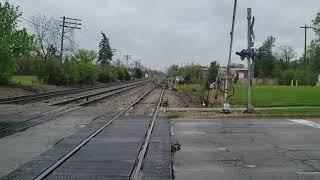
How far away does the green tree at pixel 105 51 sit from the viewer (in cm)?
17000

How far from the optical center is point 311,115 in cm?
2520

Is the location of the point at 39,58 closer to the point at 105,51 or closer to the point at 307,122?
the point at 307,122

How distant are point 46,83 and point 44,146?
58.7m

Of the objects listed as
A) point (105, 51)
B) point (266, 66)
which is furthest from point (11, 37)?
point (105, 51)

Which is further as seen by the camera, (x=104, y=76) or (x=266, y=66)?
(x=266, y=66)

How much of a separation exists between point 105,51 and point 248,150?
520 feet

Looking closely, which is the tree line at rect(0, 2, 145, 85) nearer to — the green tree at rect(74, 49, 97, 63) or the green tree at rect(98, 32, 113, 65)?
the green tree at rect(74, 49, 97, 63)

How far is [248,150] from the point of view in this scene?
1445cm

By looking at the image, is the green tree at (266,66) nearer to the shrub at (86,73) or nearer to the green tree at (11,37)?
the shrub at (86,73)

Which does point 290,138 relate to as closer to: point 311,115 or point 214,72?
point 311,115

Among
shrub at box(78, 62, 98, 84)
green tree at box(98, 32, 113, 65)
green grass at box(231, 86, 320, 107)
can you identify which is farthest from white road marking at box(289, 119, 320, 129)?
green tree at box(98, 32, 113, 65)

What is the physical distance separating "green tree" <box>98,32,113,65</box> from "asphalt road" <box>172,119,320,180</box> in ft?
488

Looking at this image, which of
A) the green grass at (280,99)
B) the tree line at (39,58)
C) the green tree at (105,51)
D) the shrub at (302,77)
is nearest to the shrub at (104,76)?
the tree line at (39,58)

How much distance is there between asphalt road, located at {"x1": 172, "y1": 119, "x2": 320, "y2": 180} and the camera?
36.2 ft
